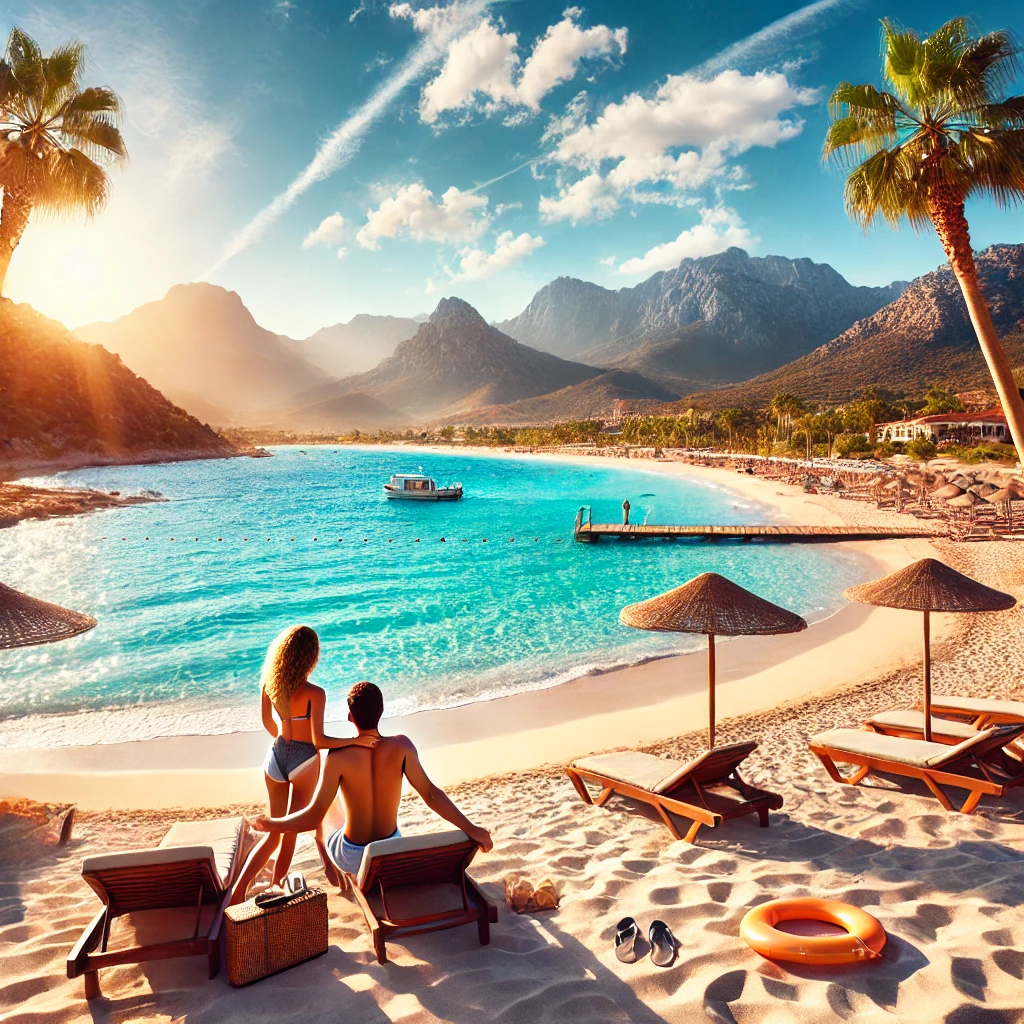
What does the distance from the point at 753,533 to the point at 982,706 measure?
22.0 metres

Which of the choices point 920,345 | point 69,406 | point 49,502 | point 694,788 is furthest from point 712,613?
point 920,345

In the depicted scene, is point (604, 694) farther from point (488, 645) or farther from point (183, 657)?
point (183, 657)

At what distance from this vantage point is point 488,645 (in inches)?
587

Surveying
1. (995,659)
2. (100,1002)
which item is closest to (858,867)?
(100,1002)

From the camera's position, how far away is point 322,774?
13.0ft

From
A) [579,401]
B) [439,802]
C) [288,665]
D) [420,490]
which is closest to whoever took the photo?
→ [439,802]

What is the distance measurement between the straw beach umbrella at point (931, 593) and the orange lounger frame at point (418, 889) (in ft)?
15.0

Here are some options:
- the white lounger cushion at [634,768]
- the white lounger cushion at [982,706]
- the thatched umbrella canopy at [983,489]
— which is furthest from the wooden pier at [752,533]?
the white lounger cushion at [634,768]

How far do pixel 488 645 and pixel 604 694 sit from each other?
13.0 ft

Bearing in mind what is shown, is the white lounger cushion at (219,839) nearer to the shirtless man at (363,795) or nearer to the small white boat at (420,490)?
the shirtless man at (363,795)

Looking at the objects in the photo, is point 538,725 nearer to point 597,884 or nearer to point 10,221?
point 597,884

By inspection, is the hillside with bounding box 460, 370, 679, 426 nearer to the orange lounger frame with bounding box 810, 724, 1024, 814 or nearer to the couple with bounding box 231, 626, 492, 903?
the orange lounger frame with bounding box 810, 724, 1024, 814

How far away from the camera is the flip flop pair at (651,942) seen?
372cm

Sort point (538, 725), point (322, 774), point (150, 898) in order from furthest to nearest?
point (538, 725) → point (322, 774) → point (150, 898)
